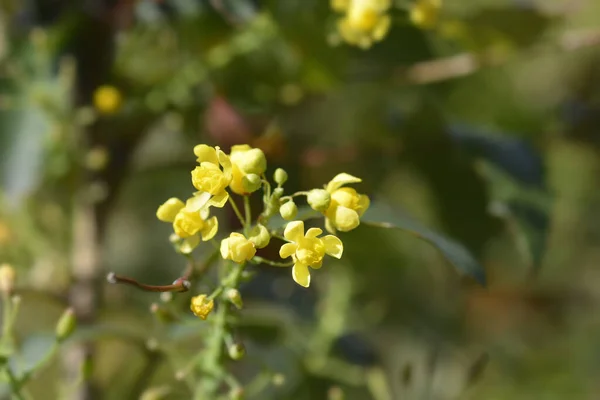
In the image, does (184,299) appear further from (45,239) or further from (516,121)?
(516,121)

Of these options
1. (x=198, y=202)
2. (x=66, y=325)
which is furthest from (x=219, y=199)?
(x=66, y=325)

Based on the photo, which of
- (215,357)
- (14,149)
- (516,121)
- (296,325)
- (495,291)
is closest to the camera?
(215,357)

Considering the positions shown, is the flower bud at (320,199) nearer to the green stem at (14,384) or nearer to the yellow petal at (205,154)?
the yellow petal at (205,154)

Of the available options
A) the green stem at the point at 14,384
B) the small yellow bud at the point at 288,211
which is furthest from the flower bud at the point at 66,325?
the small yellow bud at the point at 288,211

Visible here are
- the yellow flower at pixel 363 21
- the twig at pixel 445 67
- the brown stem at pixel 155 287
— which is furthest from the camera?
the twig at pixel 445 67

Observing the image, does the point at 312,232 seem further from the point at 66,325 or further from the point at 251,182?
the point at 66,325

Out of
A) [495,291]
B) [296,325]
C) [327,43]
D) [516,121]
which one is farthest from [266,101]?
[495,291]

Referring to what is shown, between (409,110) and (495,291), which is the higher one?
(495,291)
